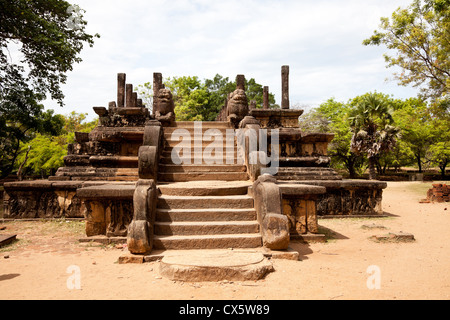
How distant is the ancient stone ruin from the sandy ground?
444 mm

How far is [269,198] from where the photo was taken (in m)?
4.28

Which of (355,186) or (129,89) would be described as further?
(129,89)

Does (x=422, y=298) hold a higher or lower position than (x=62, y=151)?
lower

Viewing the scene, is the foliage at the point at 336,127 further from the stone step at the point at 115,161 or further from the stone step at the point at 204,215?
the stone step at the point at 204,215

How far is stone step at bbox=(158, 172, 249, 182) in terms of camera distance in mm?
5996

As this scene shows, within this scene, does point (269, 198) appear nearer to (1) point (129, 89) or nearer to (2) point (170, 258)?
(2) point (170, 258)

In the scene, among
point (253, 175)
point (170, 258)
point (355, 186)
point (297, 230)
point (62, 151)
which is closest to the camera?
point (170, 258)

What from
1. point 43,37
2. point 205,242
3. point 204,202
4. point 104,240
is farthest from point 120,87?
point 205,242

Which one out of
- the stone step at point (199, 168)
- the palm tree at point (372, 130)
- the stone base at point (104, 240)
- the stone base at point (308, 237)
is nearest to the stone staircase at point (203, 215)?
the stone step at point (199, 168)

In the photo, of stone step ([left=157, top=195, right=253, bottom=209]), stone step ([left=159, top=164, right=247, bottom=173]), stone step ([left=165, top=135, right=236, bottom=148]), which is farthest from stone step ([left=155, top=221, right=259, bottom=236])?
stone step ([left=165, top=135, right=236, bottom=148])

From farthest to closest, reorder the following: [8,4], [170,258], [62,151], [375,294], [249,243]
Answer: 1. [62,151]
2. [8,4]
3. [249,243]
4. [170,258]
5. [375,294]

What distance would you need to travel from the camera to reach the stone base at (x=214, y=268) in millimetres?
3154
